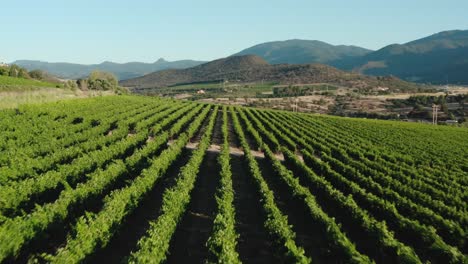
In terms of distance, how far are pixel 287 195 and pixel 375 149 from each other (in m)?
18.1

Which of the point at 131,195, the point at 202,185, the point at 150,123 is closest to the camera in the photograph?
the point at 131,195

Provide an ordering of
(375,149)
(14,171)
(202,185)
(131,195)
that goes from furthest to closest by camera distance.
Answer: (375,149), (202,185), (14,171), (131,195)

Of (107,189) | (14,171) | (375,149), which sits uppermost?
(14,171)

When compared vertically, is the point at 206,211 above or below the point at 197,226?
below

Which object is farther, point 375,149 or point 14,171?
point 375,149

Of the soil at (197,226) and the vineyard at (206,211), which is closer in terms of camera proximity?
the vineyard at (206,211)

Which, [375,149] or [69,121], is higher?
[69,121]

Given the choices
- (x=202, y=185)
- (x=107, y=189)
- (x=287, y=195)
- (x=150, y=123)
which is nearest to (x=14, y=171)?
(x=107, y=189)

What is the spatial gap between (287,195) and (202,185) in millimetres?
5355

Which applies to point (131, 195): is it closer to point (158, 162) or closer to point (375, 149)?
point (158, 162)

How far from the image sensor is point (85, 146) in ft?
82.5

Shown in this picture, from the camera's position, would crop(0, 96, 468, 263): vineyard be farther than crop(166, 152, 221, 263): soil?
No

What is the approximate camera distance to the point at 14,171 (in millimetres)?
17156

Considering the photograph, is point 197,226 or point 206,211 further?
point 206,211
